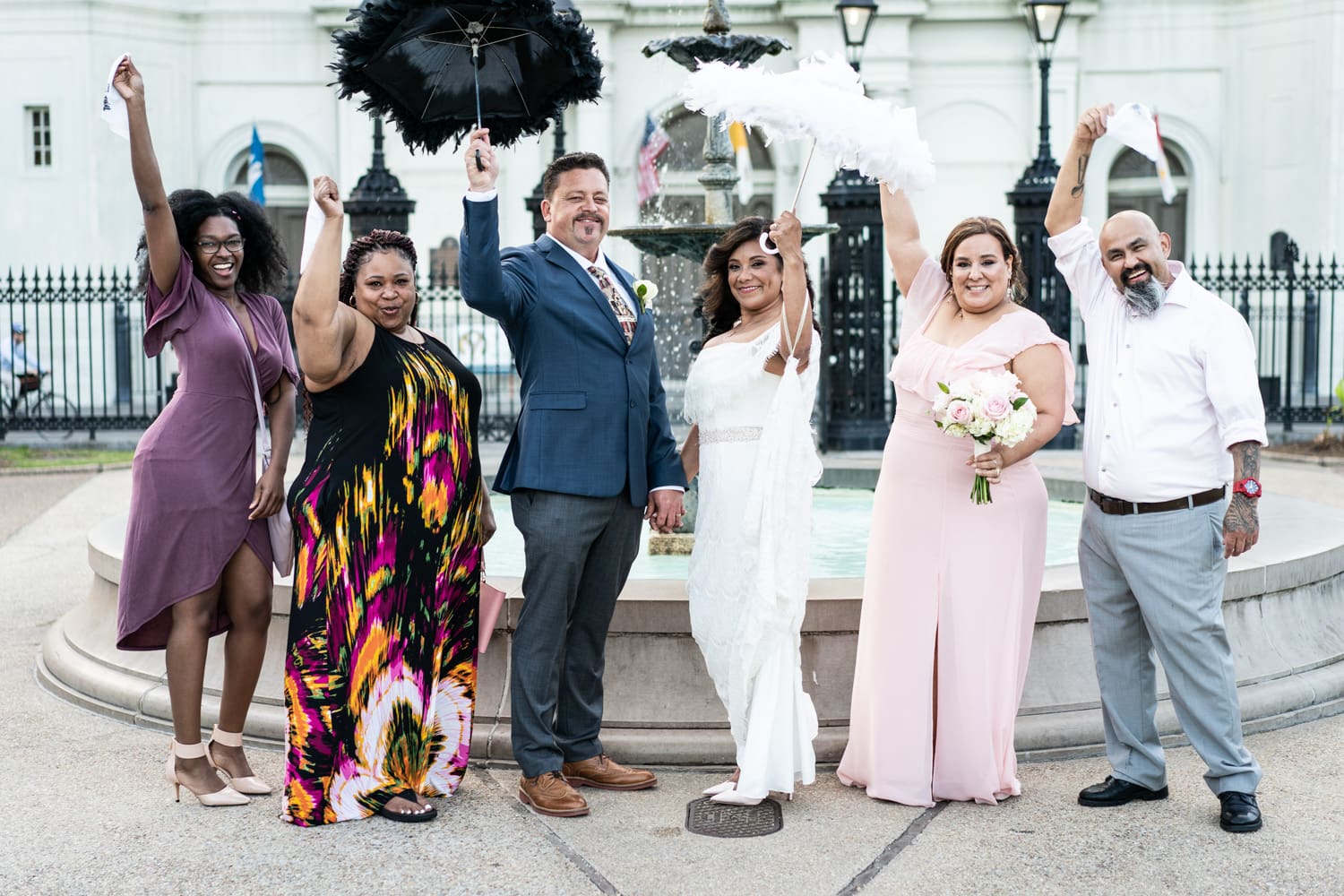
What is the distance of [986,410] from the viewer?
4.37 metres

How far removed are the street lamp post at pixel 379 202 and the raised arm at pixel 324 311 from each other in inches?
480

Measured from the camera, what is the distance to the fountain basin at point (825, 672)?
16.9 ft

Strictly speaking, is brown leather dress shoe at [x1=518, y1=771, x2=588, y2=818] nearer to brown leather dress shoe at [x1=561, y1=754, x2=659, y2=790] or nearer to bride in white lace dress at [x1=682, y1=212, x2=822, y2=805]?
brown leather dress shoe at [x1=561, y1=754, x2=659, y2=790]

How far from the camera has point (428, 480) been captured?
457 centimetres

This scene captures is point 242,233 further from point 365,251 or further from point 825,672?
point 825,672

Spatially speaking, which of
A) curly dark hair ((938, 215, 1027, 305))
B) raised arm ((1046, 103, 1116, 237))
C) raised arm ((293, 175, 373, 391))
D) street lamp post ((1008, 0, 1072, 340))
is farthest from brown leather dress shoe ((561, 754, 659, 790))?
street lamp post ((1008, 0, 1072, 340))

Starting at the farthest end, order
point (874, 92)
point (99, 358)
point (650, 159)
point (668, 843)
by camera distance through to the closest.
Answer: point (874, 92), point (99, 358), point (650, 159), point (668, 843)

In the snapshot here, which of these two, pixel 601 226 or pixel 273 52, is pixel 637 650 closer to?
pixel 601 226

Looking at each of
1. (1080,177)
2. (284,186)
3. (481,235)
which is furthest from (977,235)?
(284,186)

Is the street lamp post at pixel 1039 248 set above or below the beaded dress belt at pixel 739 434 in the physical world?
above

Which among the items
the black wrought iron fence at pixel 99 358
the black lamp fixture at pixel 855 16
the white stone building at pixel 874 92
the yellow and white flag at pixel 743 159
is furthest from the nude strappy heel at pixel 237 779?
the white stone building at pixel 874 92

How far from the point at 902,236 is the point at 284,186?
23.1m

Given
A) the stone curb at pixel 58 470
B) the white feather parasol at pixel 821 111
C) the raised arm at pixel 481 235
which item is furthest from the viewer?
the stone curb at pixel 58 470

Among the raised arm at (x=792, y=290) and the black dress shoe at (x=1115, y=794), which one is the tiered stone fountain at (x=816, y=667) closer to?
the black dress shoe at (x=1115, y=794)
